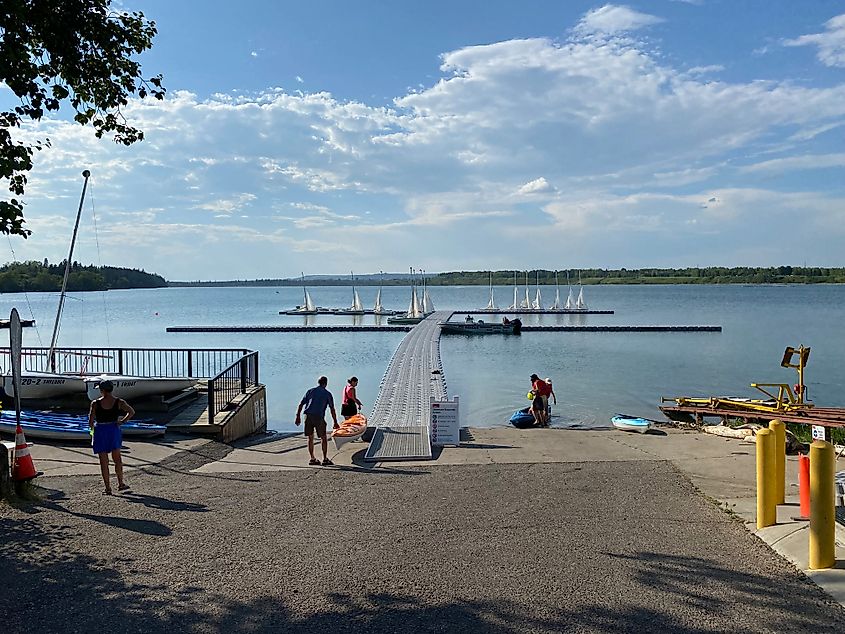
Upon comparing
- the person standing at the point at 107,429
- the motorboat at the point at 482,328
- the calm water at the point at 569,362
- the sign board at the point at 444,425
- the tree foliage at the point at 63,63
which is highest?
the tree foliage at the point at 63,63

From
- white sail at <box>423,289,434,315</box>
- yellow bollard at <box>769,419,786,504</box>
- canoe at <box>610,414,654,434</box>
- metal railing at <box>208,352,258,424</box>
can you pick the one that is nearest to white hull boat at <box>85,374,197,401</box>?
metal railing at <box>208,352,258,424</box>

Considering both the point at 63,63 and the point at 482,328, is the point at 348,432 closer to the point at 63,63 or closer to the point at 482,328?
the point at 63,63

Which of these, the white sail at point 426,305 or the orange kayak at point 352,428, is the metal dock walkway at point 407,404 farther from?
the white sail at point 426,305

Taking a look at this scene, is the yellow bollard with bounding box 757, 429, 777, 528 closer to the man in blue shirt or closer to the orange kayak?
the man in blue shirt

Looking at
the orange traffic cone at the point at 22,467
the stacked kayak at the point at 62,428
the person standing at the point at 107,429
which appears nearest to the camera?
the orange traffic cone at the point at 22,467

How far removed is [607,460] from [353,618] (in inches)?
281

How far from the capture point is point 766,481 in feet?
25.1

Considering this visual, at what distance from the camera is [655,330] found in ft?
225

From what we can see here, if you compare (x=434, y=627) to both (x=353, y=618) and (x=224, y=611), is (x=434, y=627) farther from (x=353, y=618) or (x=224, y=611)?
(x=224, y=611)

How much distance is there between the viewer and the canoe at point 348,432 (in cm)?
1274

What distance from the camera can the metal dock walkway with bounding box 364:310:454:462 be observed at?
12.8 m

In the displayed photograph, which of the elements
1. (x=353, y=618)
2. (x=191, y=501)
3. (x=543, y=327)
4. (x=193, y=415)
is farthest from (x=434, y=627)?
(x=543, y=327)

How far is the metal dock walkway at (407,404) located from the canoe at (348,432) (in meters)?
0.34

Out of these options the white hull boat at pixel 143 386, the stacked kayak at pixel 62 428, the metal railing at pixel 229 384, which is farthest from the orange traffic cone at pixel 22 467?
the white hull boat at pixel 143 386
